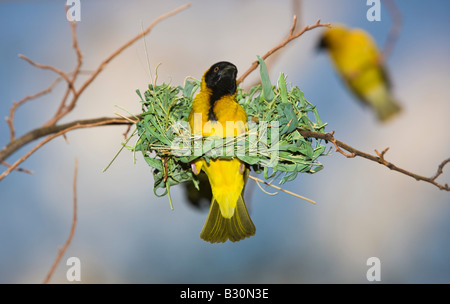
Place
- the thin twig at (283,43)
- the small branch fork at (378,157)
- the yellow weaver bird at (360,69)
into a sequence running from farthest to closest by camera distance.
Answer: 1. the yellow weaver bird at (360,69)
2. the thin twig at (283,43)
3. the small branch fork at (378,157)

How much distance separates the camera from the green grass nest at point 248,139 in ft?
4.19

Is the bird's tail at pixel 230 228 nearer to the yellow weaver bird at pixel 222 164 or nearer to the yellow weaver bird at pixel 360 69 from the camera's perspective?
the yellow weaver bird at pixel 222 164

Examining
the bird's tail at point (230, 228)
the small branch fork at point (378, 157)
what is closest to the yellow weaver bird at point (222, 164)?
the bird's tail at point (230, 228)

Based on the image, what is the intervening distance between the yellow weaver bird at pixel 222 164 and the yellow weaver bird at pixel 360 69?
0.93m

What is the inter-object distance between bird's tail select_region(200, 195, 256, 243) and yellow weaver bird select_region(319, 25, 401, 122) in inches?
42.9

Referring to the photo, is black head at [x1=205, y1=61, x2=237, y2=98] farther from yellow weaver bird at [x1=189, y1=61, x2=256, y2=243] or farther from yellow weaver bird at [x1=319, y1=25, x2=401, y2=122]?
yellow weaver bird at [x1=319, y1=25, x2=401, y2=122]

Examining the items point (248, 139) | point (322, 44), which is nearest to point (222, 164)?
point (248, 139)

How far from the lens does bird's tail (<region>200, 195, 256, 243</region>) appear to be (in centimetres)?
153

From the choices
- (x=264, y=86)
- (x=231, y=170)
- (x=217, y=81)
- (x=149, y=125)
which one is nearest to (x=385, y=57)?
(x=264, y=86)

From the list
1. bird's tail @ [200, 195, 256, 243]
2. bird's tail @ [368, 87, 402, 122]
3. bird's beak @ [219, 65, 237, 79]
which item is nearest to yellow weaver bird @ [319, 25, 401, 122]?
bird's tail @ [368, 87, 402, 122]

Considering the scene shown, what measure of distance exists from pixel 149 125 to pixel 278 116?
449 millimetres

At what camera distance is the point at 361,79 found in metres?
2.26

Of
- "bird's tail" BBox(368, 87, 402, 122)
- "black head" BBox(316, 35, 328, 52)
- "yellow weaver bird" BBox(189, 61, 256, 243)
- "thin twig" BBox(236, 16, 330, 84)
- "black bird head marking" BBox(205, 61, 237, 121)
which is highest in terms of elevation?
"black head" BBox(316, 35, 328, 52)

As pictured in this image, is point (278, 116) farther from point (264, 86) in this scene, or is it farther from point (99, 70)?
point (99, 70)
